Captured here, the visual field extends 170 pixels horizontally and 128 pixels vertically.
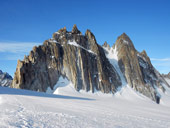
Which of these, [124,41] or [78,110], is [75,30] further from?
[78,110]

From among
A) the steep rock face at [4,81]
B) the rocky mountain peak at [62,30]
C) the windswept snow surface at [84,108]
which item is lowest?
the windswept snow surface at [84,108]

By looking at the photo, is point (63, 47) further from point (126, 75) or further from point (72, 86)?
point (126, 75)

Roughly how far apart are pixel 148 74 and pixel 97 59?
1193 inches

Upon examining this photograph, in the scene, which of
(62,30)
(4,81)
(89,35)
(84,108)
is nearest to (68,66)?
(62,30)

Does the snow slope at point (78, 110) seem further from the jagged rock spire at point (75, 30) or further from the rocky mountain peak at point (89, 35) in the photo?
the rocky mountain peak at point (89, 35)

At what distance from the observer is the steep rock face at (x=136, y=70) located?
65.6 metres

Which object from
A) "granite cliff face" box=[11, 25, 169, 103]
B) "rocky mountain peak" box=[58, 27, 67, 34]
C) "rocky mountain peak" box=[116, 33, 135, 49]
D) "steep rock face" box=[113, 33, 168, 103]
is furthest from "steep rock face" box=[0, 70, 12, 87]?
"rocky mountain peak" box=[116, 33, 135, 49]

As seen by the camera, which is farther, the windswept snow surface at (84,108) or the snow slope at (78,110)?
the windswept snow surface at (84,108)

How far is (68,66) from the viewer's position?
5412 centimetres

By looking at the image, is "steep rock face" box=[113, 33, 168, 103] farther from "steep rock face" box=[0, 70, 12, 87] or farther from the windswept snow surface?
"steep rock face" box=[0, 70, 12, 87]

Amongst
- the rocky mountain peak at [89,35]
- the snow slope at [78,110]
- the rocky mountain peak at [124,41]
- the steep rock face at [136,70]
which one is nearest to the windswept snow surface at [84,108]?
the snow slope at [78,110]

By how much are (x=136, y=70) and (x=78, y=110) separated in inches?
2431

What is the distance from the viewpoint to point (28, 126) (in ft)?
23.8

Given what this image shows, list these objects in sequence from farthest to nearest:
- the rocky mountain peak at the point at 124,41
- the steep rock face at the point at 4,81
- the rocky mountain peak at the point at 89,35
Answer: the steep rock face at the point at 4,81
the rocky mountain peak at the point at 124,41
the rocky mountain peak at the point at 89,35
